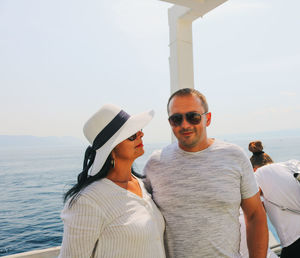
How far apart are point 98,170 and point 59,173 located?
23.1 metres

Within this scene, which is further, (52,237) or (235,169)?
(52,237)

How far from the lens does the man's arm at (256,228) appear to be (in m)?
1.15

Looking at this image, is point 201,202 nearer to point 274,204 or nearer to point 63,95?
point 274,204

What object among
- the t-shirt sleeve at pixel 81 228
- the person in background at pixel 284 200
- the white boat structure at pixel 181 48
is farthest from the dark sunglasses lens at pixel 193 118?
the white boat structure at pixel 181 48

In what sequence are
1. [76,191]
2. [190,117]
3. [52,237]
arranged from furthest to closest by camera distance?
[52,237]
[190,117]
[76,191]

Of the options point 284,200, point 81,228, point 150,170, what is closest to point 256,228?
point 284,200

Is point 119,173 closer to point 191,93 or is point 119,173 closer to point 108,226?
point 108,226

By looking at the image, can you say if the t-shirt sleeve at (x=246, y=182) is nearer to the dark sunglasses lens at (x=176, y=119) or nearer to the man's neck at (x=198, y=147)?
the man's neck at (x=198, y=147)

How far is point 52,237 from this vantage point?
28.0ft

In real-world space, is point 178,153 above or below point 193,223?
above

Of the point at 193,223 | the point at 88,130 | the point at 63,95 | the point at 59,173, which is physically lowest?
the point at 59,173

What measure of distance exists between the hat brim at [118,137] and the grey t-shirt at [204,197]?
0.26 m

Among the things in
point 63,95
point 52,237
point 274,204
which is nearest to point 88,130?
point 274,204

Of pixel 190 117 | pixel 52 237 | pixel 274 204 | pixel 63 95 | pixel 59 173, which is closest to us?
pixel 190 117
